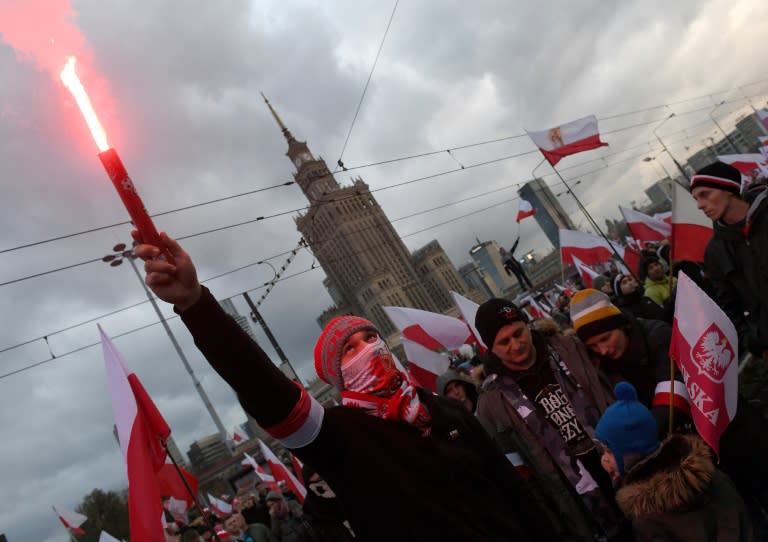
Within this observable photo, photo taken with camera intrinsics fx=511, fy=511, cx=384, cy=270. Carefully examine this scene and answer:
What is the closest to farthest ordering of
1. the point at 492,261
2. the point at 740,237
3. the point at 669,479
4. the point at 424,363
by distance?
the point at 669,479 < the point at 740,237 < the point at 424,363 < the point at 492,261

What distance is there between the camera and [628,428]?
2.37m

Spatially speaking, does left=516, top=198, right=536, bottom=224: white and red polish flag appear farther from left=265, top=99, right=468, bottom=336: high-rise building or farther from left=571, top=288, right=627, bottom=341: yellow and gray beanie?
left=265, top=99, right=468, bottom=336: high-rise building

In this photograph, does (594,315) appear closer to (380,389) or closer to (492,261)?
(380,389)

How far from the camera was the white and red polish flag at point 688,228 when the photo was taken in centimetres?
584

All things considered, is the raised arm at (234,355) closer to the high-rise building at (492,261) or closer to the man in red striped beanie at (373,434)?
the man in red striped beanie at (373,434)

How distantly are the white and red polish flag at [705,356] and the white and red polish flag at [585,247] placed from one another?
10.0 metres

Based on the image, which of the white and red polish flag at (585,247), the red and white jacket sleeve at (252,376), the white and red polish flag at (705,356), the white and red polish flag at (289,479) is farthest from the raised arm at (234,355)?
the white and red polish flag at (585,247)

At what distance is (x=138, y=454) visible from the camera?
3.81 metres

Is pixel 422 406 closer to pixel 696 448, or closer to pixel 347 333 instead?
pixel 347 333

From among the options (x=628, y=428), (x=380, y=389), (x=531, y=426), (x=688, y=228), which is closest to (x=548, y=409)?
(x=531, y=426)

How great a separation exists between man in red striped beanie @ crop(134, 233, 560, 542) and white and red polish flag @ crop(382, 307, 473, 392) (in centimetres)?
587

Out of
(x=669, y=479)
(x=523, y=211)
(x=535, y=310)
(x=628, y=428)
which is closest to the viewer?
(x=669, y=479)

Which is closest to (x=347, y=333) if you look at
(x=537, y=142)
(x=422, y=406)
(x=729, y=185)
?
(x=422, y=406)

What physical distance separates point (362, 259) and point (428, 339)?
239 ft
